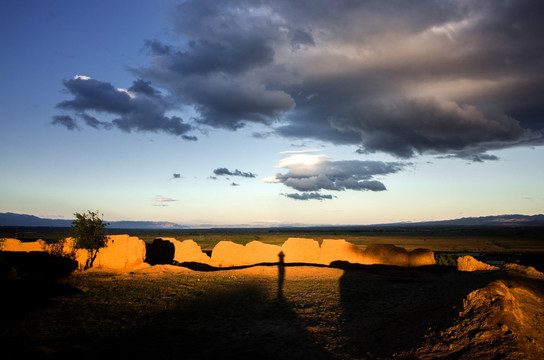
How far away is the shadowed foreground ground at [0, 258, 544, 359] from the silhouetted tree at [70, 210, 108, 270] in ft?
18.9

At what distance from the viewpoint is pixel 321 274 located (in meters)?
19.1

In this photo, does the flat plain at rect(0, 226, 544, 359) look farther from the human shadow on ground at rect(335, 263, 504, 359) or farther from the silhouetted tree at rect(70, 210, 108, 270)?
the silhouetted tree at rect(70, 210, 108, 270)

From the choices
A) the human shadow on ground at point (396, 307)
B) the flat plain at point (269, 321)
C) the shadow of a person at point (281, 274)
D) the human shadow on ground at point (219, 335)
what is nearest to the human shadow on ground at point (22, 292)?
the flat plain at point (269, 321)

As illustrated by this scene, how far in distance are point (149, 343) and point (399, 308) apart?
8092 millimetres

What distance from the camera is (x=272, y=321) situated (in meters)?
10.3

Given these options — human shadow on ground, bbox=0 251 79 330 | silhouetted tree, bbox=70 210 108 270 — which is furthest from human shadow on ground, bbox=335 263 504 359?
silhouetted tree, bbox=70 210 108 270

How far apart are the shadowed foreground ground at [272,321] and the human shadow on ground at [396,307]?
0.15ft

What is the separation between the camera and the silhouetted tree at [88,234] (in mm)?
20484

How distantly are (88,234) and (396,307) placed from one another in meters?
17.9

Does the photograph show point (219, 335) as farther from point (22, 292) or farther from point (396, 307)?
point (22, 292)

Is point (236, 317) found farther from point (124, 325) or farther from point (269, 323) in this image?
point (124, 325)

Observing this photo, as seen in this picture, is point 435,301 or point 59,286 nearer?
point 435,301

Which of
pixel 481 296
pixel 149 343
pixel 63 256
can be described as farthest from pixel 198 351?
pixel 63 256

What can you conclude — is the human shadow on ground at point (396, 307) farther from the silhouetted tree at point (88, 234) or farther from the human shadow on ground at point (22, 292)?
the silhouetted tree at point (88, 234)
